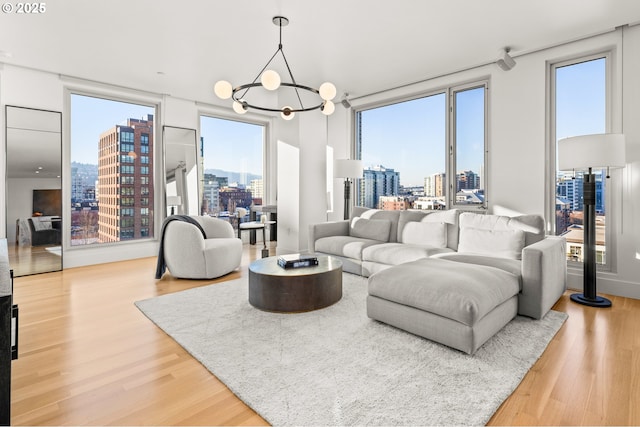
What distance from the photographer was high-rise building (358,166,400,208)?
18.8ft

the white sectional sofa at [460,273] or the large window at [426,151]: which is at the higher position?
the large window at [426,151]

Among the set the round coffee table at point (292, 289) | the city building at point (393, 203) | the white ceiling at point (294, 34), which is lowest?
the round coffee table at point (292, 289)

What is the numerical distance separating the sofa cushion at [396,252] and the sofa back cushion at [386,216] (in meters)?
0.39

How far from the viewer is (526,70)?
412cm

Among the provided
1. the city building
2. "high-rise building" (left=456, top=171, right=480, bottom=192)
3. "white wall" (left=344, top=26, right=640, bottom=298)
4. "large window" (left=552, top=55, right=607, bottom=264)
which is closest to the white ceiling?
"white wall" (left=344, top=26, right=640, bottom=298)

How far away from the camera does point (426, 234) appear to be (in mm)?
4125

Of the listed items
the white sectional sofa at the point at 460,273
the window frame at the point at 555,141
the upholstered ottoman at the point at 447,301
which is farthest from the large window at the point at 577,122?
the upholstered ottoman at the point at 447,301

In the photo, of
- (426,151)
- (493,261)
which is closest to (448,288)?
(493,261)

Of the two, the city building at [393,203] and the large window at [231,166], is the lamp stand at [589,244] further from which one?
the large window at [231,166]

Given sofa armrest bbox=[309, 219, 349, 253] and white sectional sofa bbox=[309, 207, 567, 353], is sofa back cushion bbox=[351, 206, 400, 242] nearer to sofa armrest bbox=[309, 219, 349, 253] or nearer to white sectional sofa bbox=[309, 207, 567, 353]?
white sectional sofa bbox=[309, 207, 567, 353]

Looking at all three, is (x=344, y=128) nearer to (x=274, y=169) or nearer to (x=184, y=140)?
(x=274, y=169)

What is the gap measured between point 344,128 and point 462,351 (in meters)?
4.72

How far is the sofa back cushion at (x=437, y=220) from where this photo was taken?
3992 mm

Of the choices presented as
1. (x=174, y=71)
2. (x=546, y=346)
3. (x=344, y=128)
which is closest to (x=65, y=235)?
(x=174, y=71)
